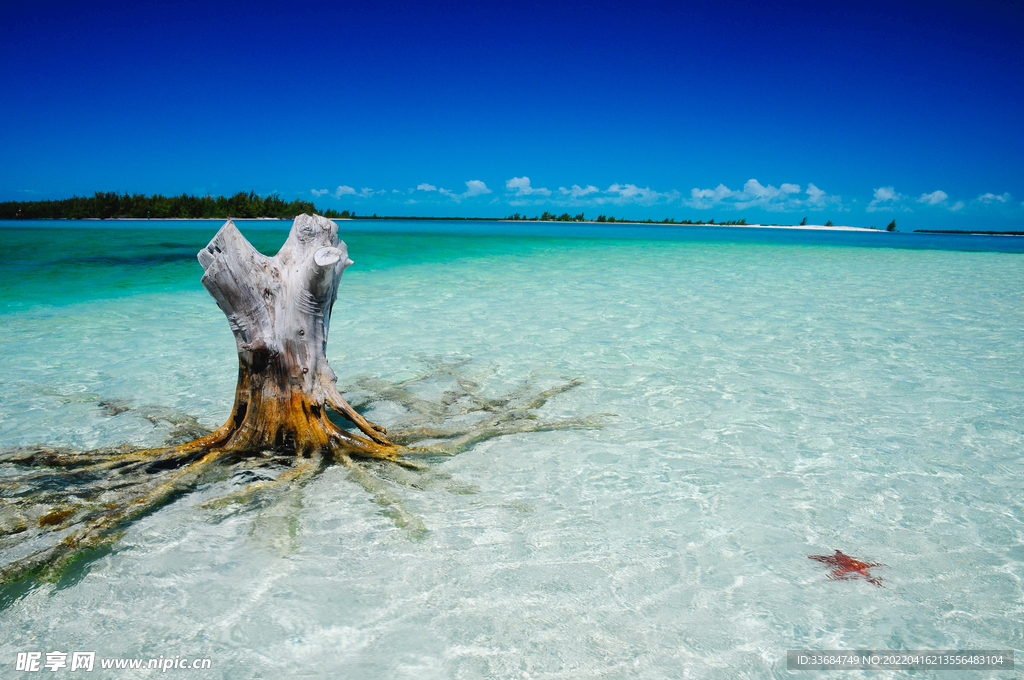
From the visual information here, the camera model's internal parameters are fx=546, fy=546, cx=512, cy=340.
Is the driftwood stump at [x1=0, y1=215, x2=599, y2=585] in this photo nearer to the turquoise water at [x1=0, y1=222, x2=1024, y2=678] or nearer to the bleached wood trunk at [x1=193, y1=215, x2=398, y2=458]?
the bleached wood trunk at [x1=193, y1=215, x2=398, y2=458]

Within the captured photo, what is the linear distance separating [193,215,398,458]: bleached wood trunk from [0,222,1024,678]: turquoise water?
13.4 inches

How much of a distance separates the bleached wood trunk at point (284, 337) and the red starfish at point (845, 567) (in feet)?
6.86

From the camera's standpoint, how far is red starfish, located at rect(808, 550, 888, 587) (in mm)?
2090

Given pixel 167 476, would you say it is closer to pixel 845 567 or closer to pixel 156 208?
pixel 845 567

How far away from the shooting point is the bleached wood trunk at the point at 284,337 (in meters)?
2.65

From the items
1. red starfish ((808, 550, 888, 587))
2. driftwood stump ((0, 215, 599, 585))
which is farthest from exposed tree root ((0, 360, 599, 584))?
red starfish ((808, 550, 888, 587))

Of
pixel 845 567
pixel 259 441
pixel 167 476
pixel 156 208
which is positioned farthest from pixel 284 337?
pixel 156 208

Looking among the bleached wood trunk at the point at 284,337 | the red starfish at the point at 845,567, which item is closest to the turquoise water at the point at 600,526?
the red starfish at the point at 845,567

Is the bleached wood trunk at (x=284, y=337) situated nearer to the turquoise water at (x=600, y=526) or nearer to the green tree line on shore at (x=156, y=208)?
the turquoise water at (x=600, y=526)

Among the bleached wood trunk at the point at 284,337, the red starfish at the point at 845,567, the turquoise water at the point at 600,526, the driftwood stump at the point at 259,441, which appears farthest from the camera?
the bleached wood trunk at the point at 284,337

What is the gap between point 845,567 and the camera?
2.15m

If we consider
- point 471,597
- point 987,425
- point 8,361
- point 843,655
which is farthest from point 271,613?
point 8,361

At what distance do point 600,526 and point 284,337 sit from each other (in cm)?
179

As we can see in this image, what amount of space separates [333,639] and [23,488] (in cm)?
180
